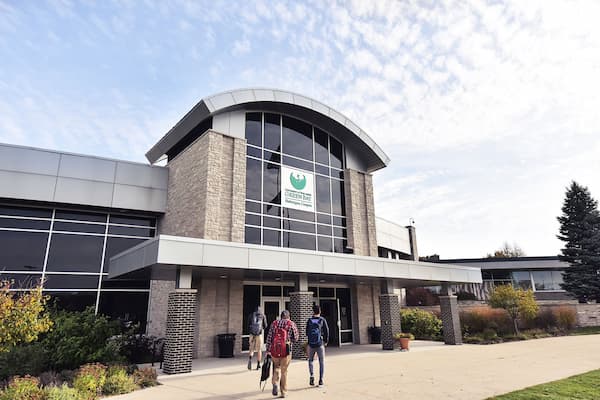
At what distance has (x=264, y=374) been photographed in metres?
7.88

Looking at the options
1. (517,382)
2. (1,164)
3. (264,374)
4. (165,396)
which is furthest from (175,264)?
(1,164)

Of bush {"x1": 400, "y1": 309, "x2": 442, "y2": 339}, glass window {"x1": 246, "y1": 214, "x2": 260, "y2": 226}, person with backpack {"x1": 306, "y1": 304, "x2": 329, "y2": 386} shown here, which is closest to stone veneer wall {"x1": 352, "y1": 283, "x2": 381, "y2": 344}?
bush {"x1": 400, "y1": 309, "x2": 442, "y2": 339}

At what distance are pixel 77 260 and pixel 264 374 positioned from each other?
39.3ft

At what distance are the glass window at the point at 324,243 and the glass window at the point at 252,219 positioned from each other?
3.53m

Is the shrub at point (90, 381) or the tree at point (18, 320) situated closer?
the shrub at point (90, 381)

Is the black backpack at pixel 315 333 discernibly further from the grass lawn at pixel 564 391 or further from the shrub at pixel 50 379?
the shrub at pixel 50 379

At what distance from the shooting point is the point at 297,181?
1834 centimetres

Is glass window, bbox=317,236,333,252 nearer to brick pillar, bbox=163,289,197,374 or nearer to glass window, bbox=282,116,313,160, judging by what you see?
glass window, bbox=282,116,313,160

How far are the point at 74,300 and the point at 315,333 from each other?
11684 mm

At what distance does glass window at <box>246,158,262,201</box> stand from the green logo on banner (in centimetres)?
174

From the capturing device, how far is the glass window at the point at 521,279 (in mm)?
37906

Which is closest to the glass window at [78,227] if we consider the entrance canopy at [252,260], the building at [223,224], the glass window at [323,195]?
the building at [223,224]

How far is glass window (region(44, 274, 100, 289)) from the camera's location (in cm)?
1522

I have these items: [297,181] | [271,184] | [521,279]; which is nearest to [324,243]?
[297,181]
